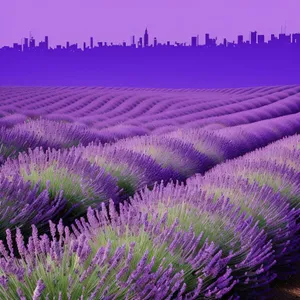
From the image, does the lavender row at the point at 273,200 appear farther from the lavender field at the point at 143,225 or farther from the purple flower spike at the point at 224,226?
the purple flower spike at the point at 224,226

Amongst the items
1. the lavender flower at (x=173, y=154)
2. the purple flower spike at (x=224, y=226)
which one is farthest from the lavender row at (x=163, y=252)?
the lavender flower at (x=173, y=154)

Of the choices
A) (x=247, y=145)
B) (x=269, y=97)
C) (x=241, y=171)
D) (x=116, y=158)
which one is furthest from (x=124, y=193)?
(x=269, y=97)

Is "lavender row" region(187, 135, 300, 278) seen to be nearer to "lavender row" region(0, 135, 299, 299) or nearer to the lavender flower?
"lavender row" region(0, 135, 299, 299)

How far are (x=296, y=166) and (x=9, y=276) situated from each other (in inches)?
142

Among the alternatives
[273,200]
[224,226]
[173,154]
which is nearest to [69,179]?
[224,226]

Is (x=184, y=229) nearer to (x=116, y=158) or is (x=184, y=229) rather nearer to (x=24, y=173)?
(x=24, y=173)

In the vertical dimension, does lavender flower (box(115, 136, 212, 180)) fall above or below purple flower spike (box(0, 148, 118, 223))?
below

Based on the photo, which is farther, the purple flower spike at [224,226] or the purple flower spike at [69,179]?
the purple flower spike at [69,179]

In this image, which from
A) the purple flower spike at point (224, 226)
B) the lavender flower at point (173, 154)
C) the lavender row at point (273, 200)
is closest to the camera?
the purple flower spike at point (224, 226)

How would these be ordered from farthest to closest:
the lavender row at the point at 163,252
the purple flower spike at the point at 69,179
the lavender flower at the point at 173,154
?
the lavender flower at the point at 173,154
the purple flower spike at the point at 69,179
the lavender row at the point at 163,252

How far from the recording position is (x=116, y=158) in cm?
418

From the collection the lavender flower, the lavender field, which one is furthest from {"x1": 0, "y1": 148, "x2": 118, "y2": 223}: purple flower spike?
the lavender flower

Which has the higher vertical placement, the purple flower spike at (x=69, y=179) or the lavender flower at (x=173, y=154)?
the purple flower spike at (x=69, y=179)

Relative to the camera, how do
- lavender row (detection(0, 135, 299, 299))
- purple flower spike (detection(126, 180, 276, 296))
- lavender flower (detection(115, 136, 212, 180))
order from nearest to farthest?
lavender row (detection(0, 135, 299, 299)) → purple flower spike (detection(126, 180, 276, 296)) → lavender flower (detection(115, 136, 212, 180))
